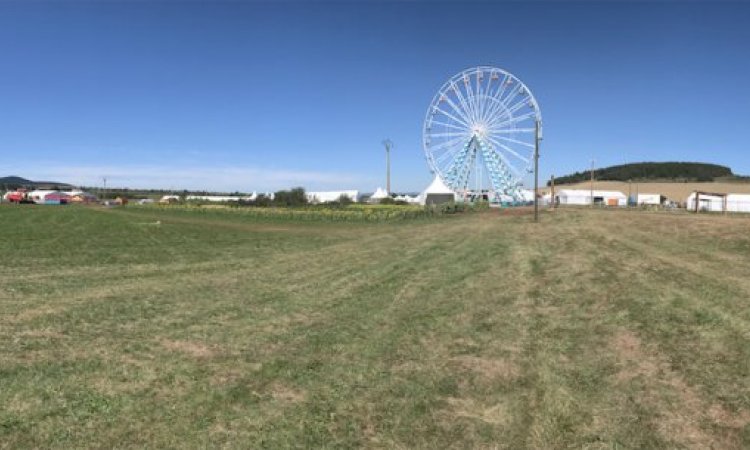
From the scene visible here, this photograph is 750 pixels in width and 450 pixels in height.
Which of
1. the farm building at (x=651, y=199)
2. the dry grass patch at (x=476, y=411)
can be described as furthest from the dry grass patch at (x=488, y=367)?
the farm building at (x=651, y=199)

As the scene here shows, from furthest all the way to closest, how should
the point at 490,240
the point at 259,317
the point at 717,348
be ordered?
1. the point at 490,240
2. the point at 259,317
3. the point at 717,348

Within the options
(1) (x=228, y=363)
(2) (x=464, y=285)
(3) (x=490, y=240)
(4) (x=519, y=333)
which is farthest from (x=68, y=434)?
(3) (x=490, y=240)

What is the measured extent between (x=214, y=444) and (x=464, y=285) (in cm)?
796

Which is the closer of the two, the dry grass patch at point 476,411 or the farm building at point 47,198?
the dry grass patch at point 476,411

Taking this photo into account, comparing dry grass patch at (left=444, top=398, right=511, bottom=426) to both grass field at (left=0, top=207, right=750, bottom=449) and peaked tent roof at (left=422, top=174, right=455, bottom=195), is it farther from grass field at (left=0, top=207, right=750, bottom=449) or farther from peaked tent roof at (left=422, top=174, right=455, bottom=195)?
peaked tent roof at (left=422, top=174, right=455, bottom=195)

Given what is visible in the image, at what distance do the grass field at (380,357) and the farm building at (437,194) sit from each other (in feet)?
221

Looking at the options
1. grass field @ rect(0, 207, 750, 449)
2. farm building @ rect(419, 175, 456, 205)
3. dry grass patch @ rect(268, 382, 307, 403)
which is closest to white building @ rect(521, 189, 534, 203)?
farm building @ rect(419, 175, 456, 205)

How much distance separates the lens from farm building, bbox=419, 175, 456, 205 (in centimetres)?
8112

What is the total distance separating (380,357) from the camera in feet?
21.9

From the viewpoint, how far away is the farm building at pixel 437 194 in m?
81.1

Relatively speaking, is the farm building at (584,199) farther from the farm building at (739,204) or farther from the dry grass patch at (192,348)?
the dry grass patch at (192,348)

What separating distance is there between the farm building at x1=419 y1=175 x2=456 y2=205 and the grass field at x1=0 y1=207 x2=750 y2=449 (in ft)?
221

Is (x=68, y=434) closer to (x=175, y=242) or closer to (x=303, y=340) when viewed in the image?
(x=303, y=340)

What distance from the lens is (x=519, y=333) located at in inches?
307
